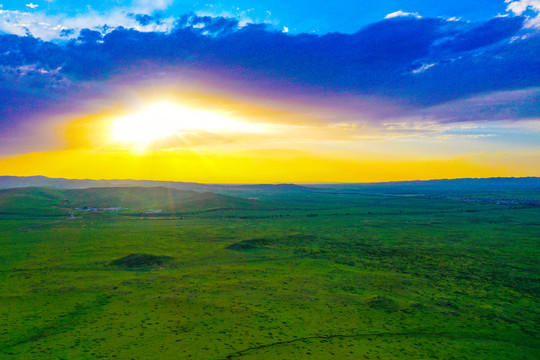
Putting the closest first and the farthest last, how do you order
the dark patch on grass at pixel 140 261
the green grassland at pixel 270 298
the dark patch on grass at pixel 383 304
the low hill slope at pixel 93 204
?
the green grassland at pixel 270 298 < the dark patch on grass at pixel 383 304 < the dark patch on grass at pixel 140 261 < the low hill slope at pixel 93 204

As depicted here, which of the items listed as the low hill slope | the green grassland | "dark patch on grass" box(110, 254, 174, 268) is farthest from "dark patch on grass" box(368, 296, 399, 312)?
the low hill slope

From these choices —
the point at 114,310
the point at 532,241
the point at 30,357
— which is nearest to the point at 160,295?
the point at 114,310

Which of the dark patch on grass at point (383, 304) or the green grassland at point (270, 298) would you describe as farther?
the dark patch on grass at point (383, 304)

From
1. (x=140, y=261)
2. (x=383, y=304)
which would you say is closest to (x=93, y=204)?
(x=140, y=261)

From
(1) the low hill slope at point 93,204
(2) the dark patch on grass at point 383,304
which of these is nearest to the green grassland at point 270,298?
(2) the dark patch on grass at point 383,304

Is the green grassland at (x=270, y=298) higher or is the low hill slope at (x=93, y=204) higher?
the low hill slope at (x=93, y=204)

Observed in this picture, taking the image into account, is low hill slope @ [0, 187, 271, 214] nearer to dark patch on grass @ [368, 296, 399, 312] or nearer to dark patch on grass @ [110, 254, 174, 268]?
dark patch on grass @ [110, 254, 174, 268]

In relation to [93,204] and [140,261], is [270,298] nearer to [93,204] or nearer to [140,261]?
[140,261]

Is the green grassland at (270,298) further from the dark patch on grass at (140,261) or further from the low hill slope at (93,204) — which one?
the low hill slope at (93,204)
